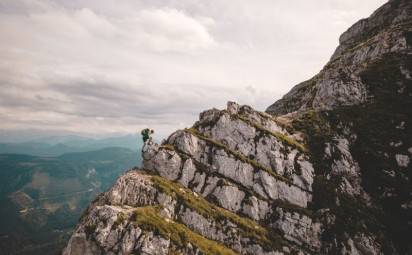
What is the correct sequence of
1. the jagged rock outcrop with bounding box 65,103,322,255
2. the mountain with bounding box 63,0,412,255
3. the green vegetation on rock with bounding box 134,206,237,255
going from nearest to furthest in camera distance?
the jagged rock outcrop with bounding box 65,103,322,255 → the green vegetation on rock with bounding box 134,206,237,255 → the mountain with bounding box 63,0,412,255

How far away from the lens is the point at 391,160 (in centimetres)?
15275

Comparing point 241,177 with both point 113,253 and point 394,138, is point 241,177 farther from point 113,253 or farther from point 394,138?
point 394,138

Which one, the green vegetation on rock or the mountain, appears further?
the mountain

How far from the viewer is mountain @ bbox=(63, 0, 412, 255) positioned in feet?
401

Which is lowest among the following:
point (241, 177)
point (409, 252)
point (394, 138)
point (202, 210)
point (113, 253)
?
point (409, 252)

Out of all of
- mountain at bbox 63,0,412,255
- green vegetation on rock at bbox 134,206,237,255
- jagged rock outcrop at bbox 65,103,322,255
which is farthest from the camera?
mountain at bbox 63,0,412,255

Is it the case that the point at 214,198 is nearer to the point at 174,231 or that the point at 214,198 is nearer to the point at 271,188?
the point at 271,188

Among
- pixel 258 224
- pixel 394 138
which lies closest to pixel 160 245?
pixel 258 224

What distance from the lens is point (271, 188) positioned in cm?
15112

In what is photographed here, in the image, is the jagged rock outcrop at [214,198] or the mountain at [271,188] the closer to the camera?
the jagged rock outcrop at [214,198]

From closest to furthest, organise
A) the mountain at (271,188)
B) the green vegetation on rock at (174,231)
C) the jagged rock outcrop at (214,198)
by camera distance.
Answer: the jagged rock outcrop at (214,198) < the green vegetation on rock at (174,231) < the mountain at (271,188)

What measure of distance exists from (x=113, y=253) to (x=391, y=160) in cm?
12926

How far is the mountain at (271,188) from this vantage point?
122250mm

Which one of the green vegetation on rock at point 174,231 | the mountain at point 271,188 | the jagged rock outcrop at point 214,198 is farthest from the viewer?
the mountain at point 271,188
